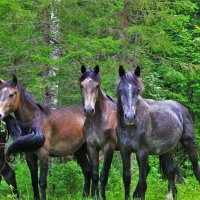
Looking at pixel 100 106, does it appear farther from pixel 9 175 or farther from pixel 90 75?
pixel 9 175

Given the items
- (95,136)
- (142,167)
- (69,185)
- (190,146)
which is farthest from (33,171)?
(190,146)

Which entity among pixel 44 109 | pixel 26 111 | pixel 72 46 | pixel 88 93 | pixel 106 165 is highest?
pixel 72 46

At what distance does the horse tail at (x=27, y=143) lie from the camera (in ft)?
29.8

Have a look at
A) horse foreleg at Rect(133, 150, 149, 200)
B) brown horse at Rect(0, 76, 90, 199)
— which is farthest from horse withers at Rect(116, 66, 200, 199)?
brown horse at Rect(0, 76, 90, 199)

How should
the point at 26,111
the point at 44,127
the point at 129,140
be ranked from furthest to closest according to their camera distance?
the point at 44,127 < the point at 26,111 < the point at 129,140

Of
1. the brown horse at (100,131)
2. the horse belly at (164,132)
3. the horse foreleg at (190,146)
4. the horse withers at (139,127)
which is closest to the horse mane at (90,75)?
the brown horse at (100,131)

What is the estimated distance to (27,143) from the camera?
30.0ft

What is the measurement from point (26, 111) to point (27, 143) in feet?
3.36

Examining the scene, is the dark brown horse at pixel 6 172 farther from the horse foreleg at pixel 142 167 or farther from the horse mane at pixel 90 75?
the horse foreleg at pixel 142 167

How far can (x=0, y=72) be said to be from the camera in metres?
12.8

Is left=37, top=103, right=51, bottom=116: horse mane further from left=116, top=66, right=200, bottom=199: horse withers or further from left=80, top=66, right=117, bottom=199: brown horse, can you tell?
left=116, top=66, right=200, bottom=199: horse withers

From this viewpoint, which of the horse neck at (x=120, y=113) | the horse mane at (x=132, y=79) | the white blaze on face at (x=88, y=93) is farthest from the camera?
the white blaze on face at (x=88, y=93)

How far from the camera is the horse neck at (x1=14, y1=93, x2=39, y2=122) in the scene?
9891 mm

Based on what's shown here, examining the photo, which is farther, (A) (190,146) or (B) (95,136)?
(A) (190,146)
